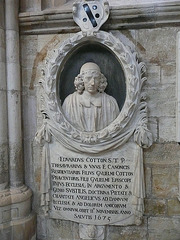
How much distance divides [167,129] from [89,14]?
145cm

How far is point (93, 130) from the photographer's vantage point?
2.88 meters

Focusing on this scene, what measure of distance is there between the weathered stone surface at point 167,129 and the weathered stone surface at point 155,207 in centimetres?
65

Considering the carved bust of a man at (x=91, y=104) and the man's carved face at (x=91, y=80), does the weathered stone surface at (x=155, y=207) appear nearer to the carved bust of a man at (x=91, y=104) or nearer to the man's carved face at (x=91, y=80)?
the carved bust of a man at (x=91, y=104)

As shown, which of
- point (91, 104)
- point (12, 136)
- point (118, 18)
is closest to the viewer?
point (118, 18)

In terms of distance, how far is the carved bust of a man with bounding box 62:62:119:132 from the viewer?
284 cm

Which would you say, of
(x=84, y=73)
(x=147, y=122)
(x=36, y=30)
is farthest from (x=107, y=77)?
(x=36, y=30)

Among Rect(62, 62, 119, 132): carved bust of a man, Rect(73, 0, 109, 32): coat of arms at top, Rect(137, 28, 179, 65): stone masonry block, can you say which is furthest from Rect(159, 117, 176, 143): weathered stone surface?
Rect(73, 0, 109, 32): coat of arms at top

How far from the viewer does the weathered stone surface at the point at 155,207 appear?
9.45 feet

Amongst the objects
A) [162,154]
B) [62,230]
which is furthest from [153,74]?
[62,230]

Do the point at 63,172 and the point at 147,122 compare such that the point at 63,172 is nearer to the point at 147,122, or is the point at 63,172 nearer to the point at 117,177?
the point at 117,177

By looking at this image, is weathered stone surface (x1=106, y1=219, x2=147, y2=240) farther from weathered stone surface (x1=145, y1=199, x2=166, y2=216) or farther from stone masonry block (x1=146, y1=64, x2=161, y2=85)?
stone masonry block (x1=146, y1=64, x2=161, y2=85)

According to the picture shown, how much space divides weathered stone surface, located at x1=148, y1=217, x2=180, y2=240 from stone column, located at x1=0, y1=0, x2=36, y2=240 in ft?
4.40

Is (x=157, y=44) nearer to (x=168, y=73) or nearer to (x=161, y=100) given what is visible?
(x=168, y=73)

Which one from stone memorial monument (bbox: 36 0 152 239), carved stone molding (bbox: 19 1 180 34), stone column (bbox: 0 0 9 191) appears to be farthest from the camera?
stone column (bbox: 0 0 9 191)
